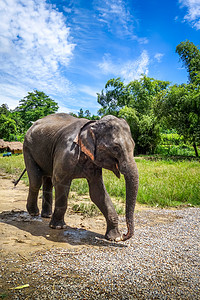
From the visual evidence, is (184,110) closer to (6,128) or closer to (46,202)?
(46,202)

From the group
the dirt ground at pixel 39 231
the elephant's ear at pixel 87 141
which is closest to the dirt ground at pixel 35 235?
the dirt ground at pixel 39 231

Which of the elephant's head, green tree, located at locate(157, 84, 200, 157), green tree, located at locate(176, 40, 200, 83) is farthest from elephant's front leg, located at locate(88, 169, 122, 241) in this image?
green tree, located at locate(176, 40, 200, 83)

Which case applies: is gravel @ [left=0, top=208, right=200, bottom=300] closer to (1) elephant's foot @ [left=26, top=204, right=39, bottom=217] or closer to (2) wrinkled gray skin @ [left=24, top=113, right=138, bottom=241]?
(2) wrinkled gray skin @ [left=24, top=113, right=138, bottom=241]

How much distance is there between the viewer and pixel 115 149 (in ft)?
10.2

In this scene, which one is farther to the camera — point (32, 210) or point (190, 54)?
point (190, 54)

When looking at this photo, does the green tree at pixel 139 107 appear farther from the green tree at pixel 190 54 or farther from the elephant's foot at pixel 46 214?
the elephant's foot at pixel 46 214

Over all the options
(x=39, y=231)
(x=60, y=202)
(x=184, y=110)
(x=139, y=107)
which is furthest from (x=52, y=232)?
(x=139, y=107)

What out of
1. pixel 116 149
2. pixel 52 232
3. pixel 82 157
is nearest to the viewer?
pixel 116 149

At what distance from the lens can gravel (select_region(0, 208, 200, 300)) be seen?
2.17 meters

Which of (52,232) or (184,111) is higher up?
(184,111)

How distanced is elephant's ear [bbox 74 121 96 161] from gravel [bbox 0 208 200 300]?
1286 mm

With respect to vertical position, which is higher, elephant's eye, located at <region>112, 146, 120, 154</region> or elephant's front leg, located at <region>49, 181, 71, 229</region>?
elephant's eye, located at <region>112, 146, 120, 154</region>

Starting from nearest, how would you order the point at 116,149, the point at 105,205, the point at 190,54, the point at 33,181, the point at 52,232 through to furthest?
the point at 116,149
the point at 105,205
the point at 52,232
the point at 33,181
the point at 190,54

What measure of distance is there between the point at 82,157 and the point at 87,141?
0.30m
